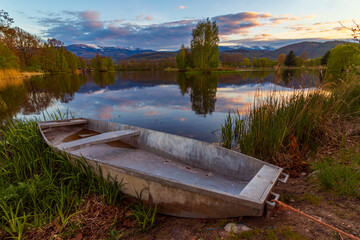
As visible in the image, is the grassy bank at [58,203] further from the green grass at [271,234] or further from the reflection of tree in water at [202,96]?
the reflection of tree in water at [202,96]

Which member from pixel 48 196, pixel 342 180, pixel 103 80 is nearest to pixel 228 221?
pixel 342 180

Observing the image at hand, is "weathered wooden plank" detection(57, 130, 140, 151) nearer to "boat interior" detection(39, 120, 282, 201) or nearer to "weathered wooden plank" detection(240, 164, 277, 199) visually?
"boat interior" detection(39, 120, 282, 201)

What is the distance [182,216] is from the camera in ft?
9.39

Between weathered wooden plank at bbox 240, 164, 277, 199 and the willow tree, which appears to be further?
the willow tree

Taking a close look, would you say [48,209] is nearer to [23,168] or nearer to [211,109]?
[23,168]

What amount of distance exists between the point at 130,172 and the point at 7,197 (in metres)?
2.04

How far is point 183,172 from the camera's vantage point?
3.88 m

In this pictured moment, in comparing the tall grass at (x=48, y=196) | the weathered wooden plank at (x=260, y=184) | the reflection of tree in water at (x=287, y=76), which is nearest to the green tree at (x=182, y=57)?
the reflection of tree in water at (x=287, y=76)

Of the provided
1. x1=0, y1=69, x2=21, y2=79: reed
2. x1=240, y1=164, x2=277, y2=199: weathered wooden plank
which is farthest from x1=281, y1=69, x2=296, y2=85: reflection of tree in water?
x1=0, y1=69, x2=21, y2=79: reed

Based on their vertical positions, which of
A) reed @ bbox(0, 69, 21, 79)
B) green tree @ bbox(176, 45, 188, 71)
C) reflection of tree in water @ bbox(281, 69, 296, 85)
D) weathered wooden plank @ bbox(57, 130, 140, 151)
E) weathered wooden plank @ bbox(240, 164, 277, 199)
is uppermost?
green tree @ bbox(176, 45, 188, 71)

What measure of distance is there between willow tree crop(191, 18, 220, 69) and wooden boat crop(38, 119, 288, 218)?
4738 cm

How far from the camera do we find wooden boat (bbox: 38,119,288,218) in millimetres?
2430

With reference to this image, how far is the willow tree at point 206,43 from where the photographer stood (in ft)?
161

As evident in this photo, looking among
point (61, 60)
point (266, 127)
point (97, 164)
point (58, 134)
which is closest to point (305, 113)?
point (266, 127)
